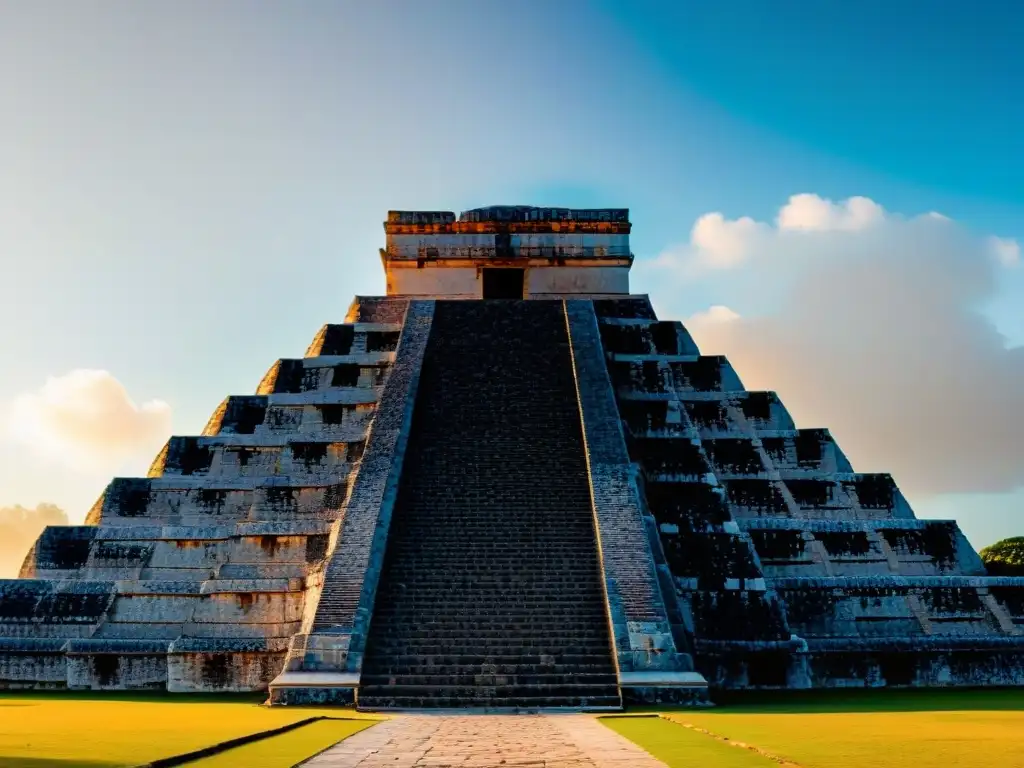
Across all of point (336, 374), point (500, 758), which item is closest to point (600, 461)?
point (336, 374)

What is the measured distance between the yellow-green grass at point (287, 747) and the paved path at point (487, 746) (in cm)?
13

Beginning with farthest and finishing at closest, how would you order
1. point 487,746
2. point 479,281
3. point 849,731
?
point 479,281, point 849,731, point 487,746

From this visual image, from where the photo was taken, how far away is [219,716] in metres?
8.20

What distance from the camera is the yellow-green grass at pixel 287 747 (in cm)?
549

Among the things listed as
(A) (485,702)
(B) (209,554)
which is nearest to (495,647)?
(A) (485,702)

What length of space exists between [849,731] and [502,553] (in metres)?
4.94

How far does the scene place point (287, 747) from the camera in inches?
245

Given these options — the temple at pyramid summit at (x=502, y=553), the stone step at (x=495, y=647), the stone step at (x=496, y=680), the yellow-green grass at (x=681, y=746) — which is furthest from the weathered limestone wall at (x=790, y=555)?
the yellow-green grass at (x=681, y=746)

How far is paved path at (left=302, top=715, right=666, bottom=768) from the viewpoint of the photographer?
17.8 feet

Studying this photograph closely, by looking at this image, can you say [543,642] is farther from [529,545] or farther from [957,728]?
Answer: [957,728]

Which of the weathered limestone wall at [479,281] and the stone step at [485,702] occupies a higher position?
the weathered limestone wall at [479,281]

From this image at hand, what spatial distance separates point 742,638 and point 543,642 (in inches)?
94.0

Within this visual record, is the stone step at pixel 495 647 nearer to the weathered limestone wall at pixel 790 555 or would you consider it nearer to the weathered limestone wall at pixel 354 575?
the weathered limestone wall at pixel 354 575

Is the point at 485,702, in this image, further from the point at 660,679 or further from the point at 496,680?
the point at 660,679
